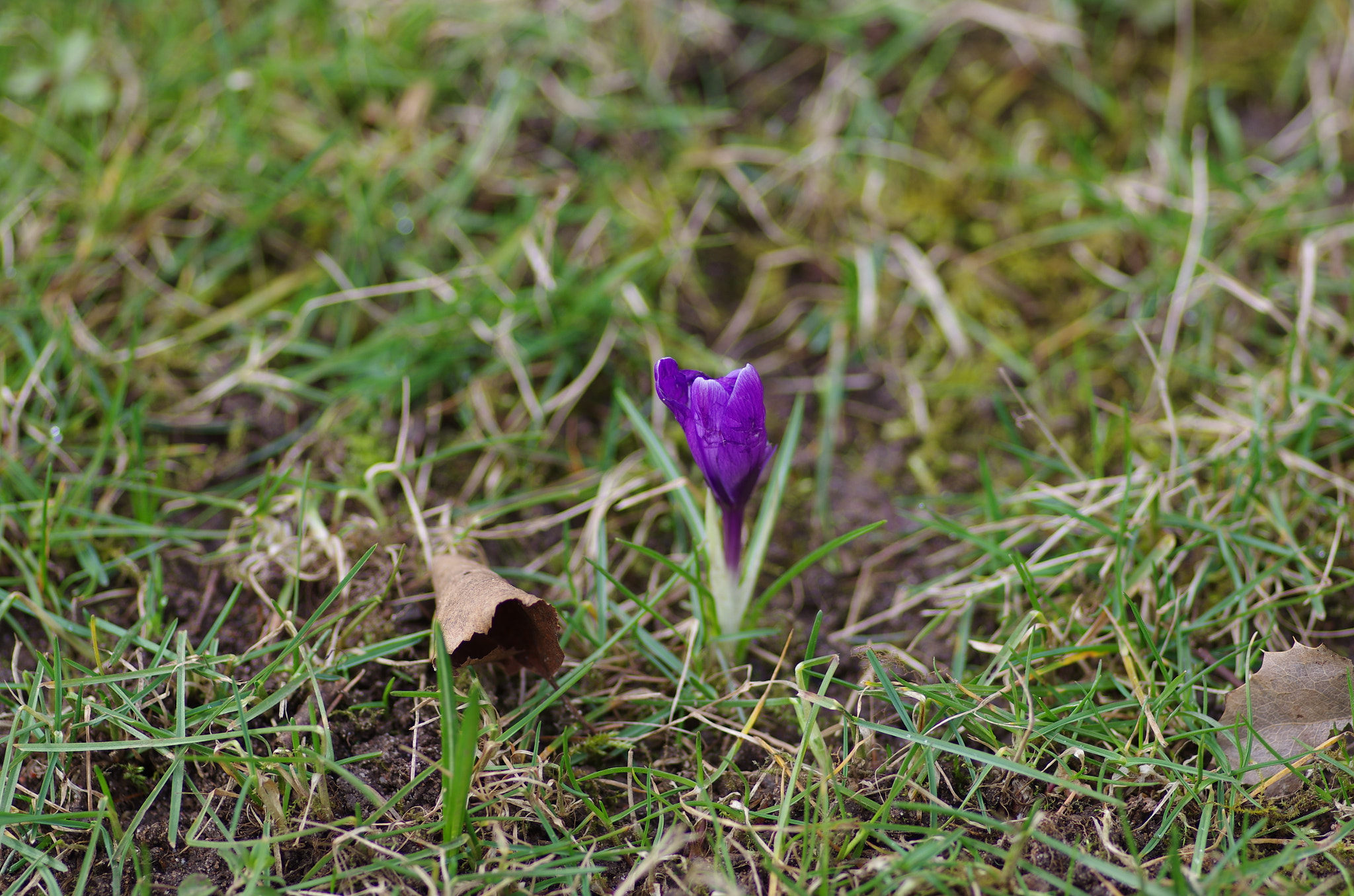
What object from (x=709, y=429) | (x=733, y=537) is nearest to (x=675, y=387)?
(x=709, y=429)

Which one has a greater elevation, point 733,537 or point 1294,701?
point 733,537

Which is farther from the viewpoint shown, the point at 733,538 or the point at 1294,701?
the point at 733,538

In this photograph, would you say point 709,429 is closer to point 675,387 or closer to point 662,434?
point 675,387

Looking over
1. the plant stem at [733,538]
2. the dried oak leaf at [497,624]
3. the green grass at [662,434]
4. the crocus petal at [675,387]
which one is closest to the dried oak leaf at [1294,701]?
the green grass at [662,434]

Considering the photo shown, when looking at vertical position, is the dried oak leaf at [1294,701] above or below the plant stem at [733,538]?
below

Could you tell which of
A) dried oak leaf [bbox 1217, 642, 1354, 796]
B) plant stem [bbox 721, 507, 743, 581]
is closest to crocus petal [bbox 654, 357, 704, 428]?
plant stem [bbox 721, 507, 743, 581]

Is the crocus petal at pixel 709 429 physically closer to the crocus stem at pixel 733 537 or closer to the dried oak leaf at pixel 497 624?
the crocus stem at pixel 733 537
